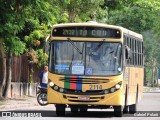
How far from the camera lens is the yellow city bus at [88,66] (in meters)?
20.4

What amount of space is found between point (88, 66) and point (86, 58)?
272 mm

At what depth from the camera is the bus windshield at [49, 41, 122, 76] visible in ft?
67.6

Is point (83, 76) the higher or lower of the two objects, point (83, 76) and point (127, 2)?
the lower

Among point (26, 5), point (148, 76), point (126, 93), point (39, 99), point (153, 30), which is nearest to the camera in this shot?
point (126, 93)

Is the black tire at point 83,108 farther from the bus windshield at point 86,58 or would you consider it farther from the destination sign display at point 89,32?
the destination sign display at point 89,32

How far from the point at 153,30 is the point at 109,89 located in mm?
52210

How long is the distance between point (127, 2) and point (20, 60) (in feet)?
31.1

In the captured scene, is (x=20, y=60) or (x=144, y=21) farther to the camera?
(x=144, y=21)

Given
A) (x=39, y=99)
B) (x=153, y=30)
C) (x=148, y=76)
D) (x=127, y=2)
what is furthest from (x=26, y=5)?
(x=148, y=76)

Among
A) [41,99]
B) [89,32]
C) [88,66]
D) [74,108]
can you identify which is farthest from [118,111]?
[41,99]

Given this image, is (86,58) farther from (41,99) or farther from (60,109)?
(41,99)

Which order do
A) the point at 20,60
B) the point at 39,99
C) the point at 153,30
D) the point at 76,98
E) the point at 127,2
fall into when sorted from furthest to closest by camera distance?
the point at 153,30
the point at 127,2
the point at 20,60
the point at 39,99
the point at 76,98

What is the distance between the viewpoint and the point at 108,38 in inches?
825

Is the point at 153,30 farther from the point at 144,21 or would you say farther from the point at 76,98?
the point at 76,98
